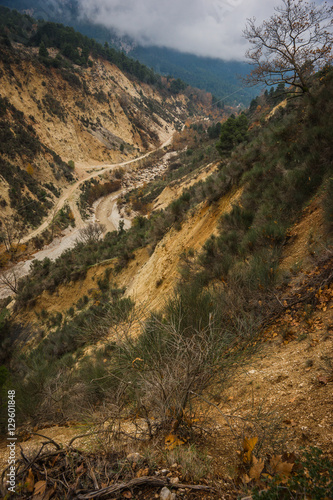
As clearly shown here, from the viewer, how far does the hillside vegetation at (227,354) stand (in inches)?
83.1

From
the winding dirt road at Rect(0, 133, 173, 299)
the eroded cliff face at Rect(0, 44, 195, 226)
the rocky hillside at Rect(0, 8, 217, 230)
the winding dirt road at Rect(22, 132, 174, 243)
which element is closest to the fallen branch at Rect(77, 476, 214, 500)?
the winding dirt road at Rect(0, 133, 173, 299)

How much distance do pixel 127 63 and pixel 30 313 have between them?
115382mm

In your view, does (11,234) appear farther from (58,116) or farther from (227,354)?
(227,354)

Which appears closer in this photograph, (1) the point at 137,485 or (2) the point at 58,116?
(1) the point at 137,485

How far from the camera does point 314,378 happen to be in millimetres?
2994

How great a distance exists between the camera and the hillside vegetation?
2111 millimetres

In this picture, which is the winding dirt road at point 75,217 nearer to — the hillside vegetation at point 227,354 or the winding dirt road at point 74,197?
the winding dirt road at point 74,197

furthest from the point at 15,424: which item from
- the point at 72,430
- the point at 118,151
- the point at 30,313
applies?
the point at 118,151

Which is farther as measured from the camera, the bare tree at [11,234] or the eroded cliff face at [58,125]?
the eroded cliff face at [58,125]

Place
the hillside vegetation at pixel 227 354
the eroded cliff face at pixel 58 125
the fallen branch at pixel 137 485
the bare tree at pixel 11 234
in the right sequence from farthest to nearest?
the eroded cliff face at pixel 58 125, the bare tree at pixel 11 234, the hillside vegetation at pixel 227 354, the fallen branch at pixel 137 485

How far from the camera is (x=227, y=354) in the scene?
364 cm

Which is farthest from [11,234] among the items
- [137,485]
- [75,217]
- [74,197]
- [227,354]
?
[137,485]

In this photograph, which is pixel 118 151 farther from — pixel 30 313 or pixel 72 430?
pixel 72 430

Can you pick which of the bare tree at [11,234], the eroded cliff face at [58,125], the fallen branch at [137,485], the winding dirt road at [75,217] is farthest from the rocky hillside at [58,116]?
the fallen branch at [137,485]
